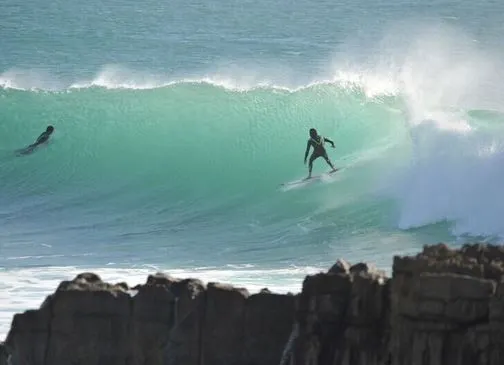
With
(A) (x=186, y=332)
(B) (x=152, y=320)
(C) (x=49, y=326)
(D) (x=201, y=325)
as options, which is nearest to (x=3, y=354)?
(C) (x=49, y=326)

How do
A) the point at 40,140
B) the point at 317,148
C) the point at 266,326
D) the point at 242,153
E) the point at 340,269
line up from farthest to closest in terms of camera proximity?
the point at 40,140, the point at 242,153, the point at 317,148, the point at 266,326, the point at 340,269

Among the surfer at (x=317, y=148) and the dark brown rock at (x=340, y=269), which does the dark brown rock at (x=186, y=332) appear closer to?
the dark brown rock at (x=340, y=269)

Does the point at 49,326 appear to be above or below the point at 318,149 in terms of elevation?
below

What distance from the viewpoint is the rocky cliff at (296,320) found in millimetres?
13391

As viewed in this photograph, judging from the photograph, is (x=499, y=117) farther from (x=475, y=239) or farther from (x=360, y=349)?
(x=360, y=349)

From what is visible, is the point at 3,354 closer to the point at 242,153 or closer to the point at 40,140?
the point at 242,153

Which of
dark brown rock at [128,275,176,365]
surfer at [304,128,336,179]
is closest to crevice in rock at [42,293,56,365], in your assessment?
dark brown rock at [128,275,176,365]

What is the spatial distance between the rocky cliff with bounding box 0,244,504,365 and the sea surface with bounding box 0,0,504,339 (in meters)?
5.71

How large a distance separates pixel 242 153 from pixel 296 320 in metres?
20.9

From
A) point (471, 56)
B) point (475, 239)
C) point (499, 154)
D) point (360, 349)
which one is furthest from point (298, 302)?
point (471, 56)

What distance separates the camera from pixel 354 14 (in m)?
57.6

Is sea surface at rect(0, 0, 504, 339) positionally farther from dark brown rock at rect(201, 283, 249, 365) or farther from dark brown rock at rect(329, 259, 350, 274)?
dark brown rock at rect(329, 259, 350, 274)

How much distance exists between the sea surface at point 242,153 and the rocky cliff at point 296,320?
571 centimetres

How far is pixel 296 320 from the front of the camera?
14414mm
